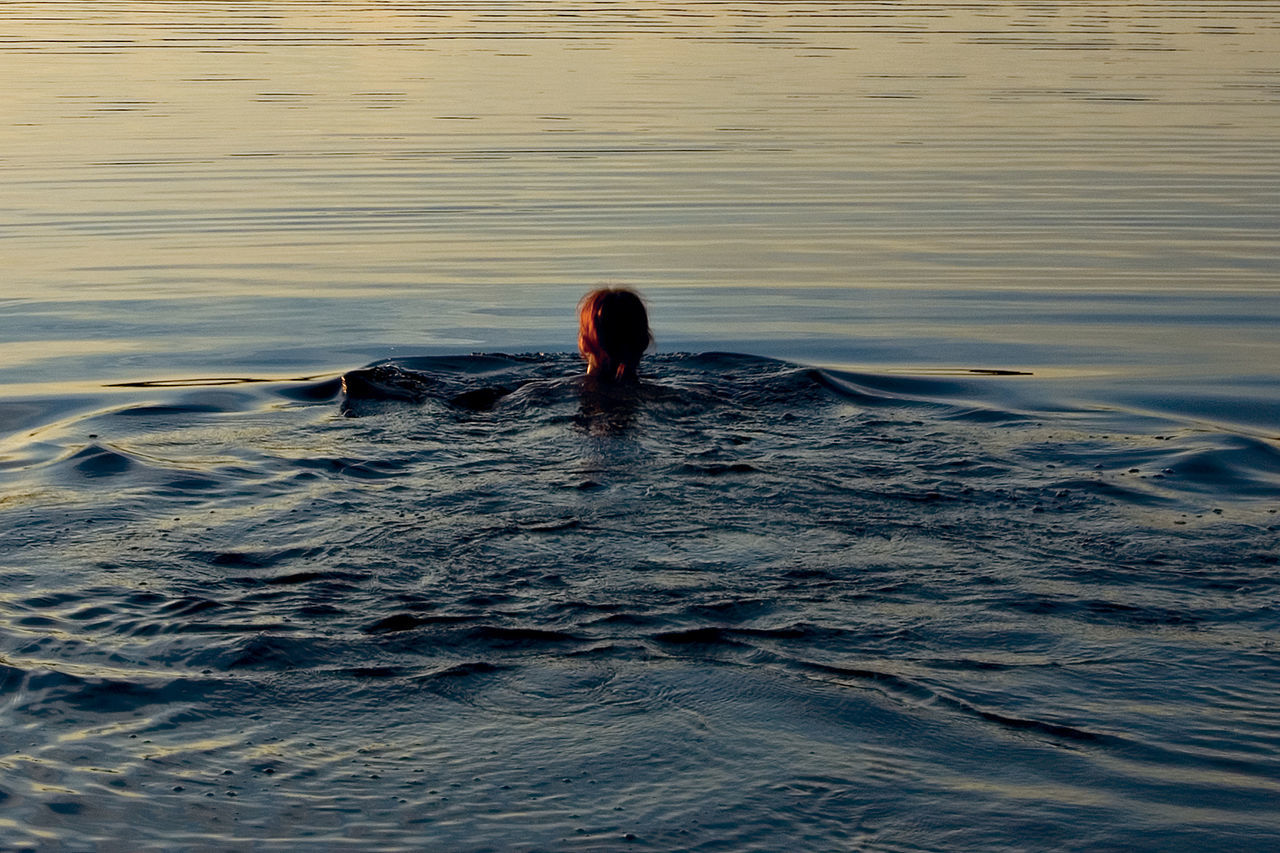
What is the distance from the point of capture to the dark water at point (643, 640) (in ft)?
14.3

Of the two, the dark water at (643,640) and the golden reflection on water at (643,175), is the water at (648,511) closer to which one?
the dark water at (643,640)

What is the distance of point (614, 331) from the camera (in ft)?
28.6

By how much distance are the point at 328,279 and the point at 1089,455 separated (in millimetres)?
8008

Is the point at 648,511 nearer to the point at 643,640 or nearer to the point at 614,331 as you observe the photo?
the point at 643,640

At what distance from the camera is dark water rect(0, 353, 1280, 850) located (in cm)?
434

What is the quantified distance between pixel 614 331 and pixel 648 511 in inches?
88.7

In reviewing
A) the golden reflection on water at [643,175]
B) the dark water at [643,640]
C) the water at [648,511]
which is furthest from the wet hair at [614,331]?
the golden reflection on water at [643,175]

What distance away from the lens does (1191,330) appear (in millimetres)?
11906

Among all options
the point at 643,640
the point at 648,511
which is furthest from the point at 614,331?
the point at 643,640

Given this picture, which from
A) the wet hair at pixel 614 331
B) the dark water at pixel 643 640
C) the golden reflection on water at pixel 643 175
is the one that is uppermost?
the golden reflection on water at pixel 643 175

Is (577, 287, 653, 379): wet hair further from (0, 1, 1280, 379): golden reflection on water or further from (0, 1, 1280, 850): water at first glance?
(0, 1, 1280, 379): golden reflection on water

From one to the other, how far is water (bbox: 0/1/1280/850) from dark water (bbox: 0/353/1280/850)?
0.06 feet

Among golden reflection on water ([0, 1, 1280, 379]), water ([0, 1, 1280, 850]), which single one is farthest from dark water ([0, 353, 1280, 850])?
golden reflection on water ([0, 1, 1280, 379])

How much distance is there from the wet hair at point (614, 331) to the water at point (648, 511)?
27 cm
